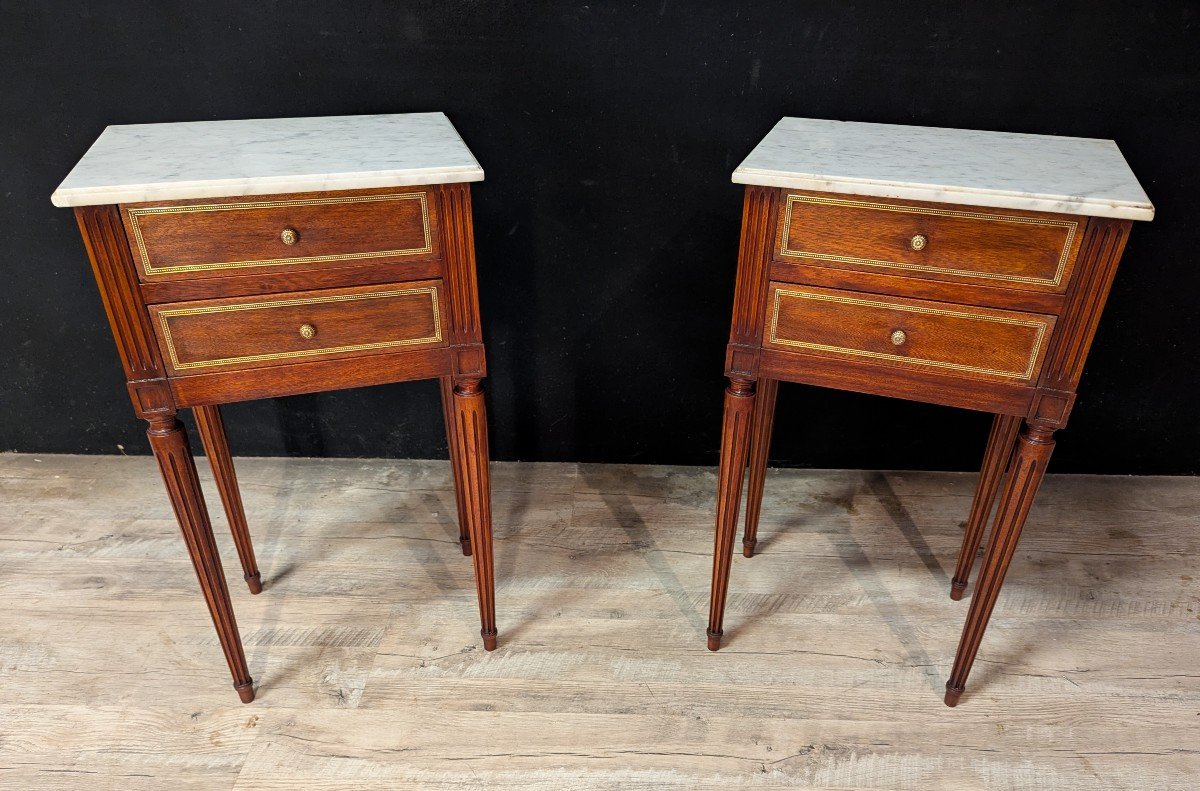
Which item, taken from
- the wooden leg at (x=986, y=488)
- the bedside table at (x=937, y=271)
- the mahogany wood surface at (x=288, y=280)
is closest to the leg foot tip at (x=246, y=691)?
the mahogany wood surface at (x=288, y=280)

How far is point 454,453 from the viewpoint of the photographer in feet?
5.95

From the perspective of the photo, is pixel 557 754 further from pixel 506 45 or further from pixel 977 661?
pixel 506 45

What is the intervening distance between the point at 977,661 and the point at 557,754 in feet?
2.77

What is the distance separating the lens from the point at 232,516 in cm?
178

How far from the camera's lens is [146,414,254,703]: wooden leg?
136 cm

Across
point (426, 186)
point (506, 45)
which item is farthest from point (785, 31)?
point (426, 186)

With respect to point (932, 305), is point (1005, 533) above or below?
below

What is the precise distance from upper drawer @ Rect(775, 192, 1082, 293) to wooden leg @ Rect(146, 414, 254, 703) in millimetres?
1001

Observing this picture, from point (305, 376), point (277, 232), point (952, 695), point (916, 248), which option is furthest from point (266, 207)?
point (952, 695)

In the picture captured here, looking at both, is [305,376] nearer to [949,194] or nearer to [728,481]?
[728,481]

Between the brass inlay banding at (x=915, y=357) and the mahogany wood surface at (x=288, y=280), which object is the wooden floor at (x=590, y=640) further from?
the mahogany wood surface at (x=288, y=280)

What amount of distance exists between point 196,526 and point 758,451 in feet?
3.67

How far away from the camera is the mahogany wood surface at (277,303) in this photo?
1.25 m

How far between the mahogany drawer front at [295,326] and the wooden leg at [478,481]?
0.13 m
